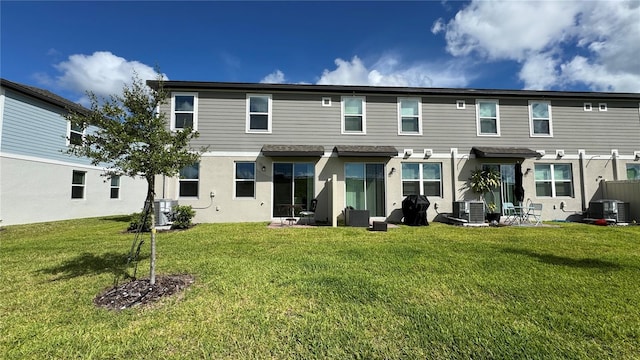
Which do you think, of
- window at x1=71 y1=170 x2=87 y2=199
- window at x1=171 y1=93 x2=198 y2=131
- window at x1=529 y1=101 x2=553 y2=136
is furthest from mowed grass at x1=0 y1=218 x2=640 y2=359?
window at x1=71 y1=170 x2=87 y2=199

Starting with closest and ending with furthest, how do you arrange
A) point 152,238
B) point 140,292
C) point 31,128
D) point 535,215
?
point 140,292 → point 152,238 → point 535,215 → point 31,128

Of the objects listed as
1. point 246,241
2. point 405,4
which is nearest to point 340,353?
point 246,241

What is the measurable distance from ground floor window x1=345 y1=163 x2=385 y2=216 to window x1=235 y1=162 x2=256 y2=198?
4002 millimetres

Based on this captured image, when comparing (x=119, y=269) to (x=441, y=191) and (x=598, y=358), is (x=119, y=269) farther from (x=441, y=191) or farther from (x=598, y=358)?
(x=441, y=191)

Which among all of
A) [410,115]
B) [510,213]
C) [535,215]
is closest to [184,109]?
[410,115]

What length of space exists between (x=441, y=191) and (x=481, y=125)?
3670 mm

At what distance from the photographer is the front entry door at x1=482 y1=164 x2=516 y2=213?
40.8 ft

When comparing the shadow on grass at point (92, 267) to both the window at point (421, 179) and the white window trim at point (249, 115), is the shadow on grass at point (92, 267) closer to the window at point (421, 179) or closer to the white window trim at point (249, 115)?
the white window trim at point (249, 115)

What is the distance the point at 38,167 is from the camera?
489 inches

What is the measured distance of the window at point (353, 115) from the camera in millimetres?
12375

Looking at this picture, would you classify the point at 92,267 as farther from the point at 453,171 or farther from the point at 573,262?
the point at 453,171

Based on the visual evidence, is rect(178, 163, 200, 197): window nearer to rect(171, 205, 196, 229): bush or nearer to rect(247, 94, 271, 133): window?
rect(171, 205, 196, 229): bush

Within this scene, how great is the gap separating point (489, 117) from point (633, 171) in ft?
24.2

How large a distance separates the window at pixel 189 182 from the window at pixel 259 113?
297cm
